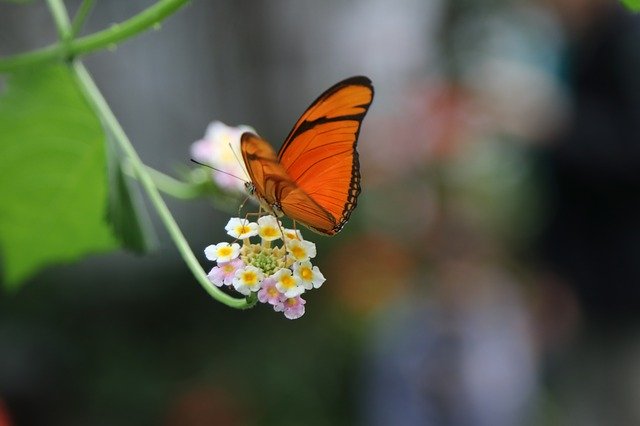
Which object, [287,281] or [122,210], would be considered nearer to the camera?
[287,281]

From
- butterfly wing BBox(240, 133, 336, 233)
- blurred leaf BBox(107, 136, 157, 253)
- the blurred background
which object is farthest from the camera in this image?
the blurred background

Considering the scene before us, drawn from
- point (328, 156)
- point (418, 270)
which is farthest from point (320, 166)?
point (418, 270)

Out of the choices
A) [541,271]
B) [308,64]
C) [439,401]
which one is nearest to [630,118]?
[541,271]

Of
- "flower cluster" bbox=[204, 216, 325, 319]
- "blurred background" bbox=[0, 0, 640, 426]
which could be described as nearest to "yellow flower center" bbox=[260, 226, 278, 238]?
"flower cluster" bbox=[204, 216, 325, 319]

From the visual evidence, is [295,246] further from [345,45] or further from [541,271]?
[345,45]

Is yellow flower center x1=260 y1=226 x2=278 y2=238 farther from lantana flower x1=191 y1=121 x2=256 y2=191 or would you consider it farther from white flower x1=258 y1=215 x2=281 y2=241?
lantana flower x1=191 y1=121 x2=256 y2=191

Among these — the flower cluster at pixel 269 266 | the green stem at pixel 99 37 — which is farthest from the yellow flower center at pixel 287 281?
the green stem at pixel 99 37

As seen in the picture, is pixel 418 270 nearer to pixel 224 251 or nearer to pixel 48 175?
pixel 48 175
